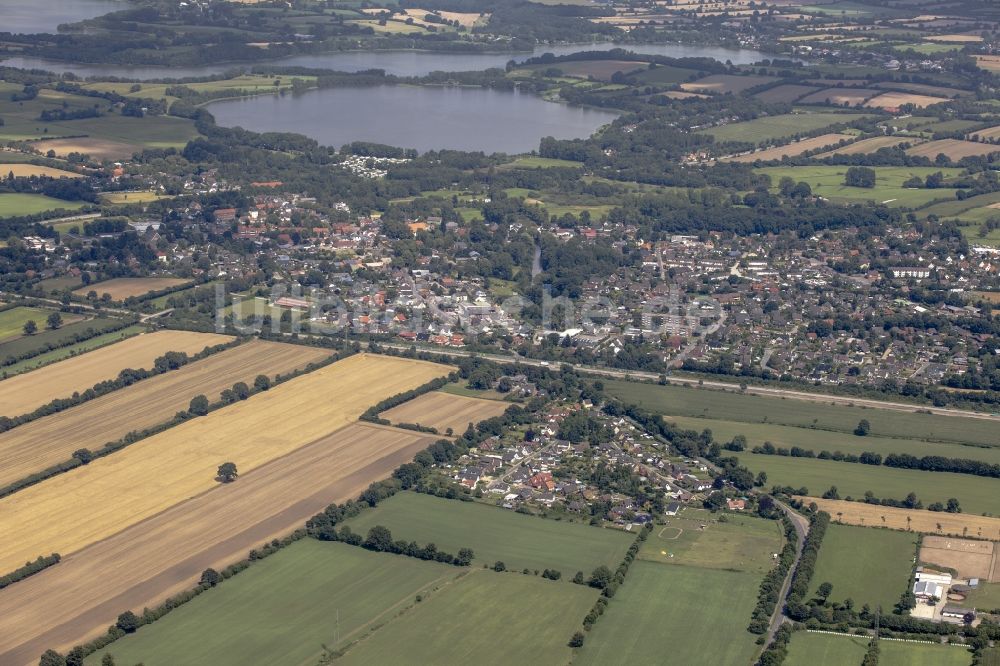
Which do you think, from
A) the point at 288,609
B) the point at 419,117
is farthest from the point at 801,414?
the point at 419,117

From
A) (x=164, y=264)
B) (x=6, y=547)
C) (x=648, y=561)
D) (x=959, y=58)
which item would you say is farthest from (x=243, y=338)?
(x=959, y=58)

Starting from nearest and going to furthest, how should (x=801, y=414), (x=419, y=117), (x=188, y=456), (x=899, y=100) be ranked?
(x=188, y=456), (x=801, y=414), (x=419, y=117), (x=899, y=100)

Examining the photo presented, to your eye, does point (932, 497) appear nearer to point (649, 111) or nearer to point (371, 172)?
point (371, 172)

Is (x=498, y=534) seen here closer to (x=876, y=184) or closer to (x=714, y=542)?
(x=714, y=542)

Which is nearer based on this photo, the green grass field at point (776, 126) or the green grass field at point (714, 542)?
the green grass field at point (714, 542)

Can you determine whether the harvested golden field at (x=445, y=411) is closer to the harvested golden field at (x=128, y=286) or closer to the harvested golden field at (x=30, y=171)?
the harvested golden field at (x=128, y=286)

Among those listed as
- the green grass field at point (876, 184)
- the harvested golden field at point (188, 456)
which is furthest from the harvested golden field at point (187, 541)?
the green grass field at point (876, 184)
